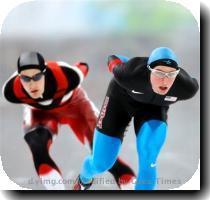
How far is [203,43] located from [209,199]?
0.93 metres

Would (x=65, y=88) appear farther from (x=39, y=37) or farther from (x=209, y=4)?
(x=209, y=4)

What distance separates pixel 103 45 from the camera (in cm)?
319

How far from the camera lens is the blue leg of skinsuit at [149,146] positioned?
2836mm

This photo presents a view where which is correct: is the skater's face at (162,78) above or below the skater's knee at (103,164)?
above

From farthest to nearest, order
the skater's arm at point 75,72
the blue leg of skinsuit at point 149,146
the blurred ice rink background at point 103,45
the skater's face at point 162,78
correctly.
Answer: the skater's arm at point 75,72, the blurred ice rink background at point 103,45, the blue leg of skinsuit at point 149,146, the skater's face at point 162,78

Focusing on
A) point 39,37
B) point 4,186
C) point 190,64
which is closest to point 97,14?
point 39,37

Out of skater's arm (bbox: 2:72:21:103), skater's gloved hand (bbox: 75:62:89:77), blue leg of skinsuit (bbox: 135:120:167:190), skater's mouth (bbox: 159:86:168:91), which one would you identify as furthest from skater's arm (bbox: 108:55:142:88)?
skater's arm (bbox: 2:72:21:103)

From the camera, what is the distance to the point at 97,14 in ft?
10.3

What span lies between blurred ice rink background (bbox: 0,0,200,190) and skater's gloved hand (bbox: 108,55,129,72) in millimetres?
115

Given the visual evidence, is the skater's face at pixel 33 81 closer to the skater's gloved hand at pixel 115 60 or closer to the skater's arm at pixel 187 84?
the skater's gloved hand at pixel 115 60

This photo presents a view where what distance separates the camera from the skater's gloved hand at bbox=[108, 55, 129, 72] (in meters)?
2.98

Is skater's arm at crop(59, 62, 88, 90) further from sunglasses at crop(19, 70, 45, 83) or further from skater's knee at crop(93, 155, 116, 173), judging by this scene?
skater's knee at crop(93, 155, 116, 173)

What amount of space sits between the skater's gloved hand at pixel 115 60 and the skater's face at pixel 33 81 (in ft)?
1.48

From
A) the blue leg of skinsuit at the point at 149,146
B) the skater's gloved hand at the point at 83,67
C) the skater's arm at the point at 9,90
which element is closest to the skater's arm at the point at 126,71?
the blue leg of skinsuit at the point at 149,146
